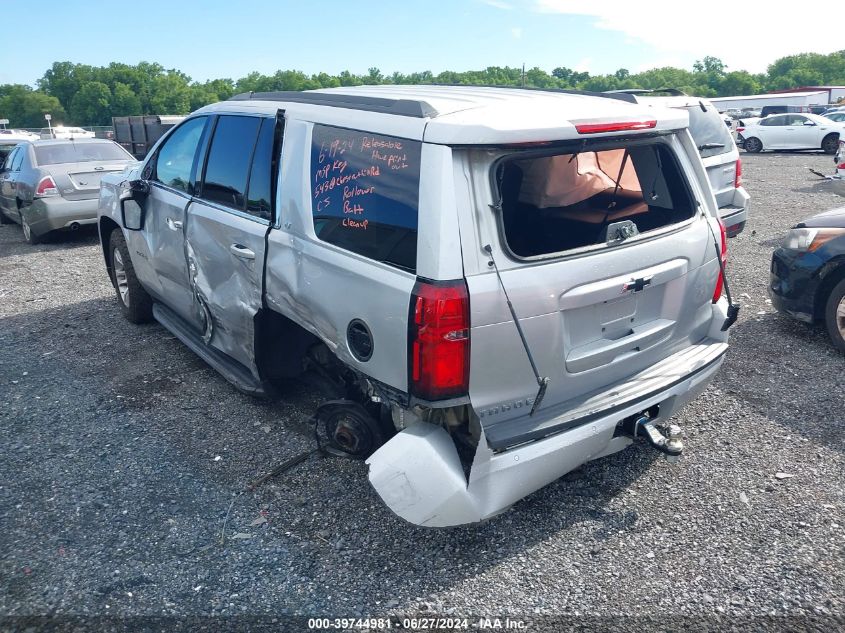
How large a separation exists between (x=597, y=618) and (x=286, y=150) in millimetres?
2620

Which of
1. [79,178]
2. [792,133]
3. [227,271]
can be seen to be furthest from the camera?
[792,133]

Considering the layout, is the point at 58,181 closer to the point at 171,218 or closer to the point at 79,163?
the point at 79,163

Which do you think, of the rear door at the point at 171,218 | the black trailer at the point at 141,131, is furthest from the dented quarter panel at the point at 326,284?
the black trailer at the point at 141,131

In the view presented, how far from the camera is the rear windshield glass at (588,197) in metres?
2.86

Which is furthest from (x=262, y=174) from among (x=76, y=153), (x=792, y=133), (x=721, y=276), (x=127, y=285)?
(x=792, y=133)

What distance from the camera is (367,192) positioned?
2850 mm

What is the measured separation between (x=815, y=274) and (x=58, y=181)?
948 centimetres

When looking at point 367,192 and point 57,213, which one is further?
point 57,213

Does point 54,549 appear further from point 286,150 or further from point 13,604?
point 286,150

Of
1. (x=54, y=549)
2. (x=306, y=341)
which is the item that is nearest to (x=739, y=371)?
(x=306, y=341)

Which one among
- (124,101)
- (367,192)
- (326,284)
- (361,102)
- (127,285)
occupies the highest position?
(124,101)

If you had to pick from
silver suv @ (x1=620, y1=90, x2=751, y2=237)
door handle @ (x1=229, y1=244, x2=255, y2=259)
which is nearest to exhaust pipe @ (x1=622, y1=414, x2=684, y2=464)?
door handle @ (x1=229, y1=244, x2=255, y2=259)

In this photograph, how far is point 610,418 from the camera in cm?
288

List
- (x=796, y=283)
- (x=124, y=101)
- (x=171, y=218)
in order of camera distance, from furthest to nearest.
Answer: (x=124, y=101)
(x=796, y=283)
(x=171, y=218)
